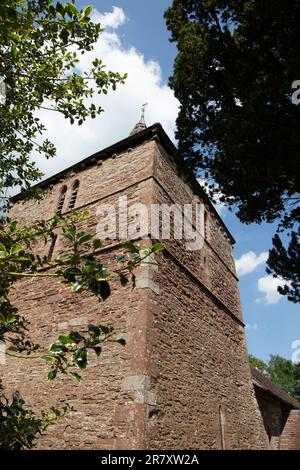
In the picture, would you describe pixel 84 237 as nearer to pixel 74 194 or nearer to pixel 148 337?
pixel 148 337

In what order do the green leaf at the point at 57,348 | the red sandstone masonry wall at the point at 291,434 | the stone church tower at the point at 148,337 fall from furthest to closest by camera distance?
the red sandstone masonry wall at the point at 291,434, the stone church tower at the point at 148,337, the green leaf at the point at 57,348

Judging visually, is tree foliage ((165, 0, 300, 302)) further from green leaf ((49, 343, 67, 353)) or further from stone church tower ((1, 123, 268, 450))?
green leaf ((49, 343, 67, 353))

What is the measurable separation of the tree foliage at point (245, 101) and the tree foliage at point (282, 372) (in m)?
41.2

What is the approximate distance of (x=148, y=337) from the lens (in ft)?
18.5

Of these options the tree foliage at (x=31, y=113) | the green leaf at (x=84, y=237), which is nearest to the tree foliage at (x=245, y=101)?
the tree foliage at (x=31, y=113)

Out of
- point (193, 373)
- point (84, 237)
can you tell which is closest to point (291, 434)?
point (193, 373)

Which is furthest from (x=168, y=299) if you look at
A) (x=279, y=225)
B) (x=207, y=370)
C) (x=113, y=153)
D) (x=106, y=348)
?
(x=113, y=153)

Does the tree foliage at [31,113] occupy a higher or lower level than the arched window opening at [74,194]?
lower

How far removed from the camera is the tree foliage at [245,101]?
17.1 feet

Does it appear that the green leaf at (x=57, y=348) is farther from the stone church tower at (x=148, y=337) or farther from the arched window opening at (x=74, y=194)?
the arched window opening at (x=74, y=194)

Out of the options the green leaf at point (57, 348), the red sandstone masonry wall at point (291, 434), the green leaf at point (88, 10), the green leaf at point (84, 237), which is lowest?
the red sandstone masonry wall at point (291, 434)

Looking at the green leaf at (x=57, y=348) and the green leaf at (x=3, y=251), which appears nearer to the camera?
the green leaf at (x=57, y=348)

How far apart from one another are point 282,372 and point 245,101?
49.0m
